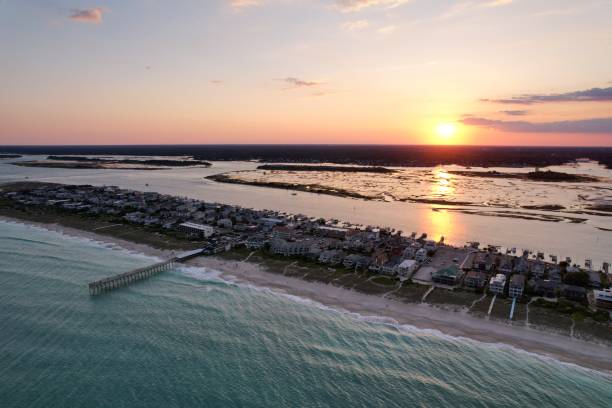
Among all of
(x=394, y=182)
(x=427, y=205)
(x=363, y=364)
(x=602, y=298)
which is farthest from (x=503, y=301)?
(x=394, y=182)

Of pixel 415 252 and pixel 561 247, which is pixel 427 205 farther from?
pixel 415 252

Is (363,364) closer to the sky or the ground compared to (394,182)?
closer to the ground

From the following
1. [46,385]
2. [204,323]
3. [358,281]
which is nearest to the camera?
[46,385]

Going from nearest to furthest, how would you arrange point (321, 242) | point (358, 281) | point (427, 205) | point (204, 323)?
1. point (204, 323)
2. point (358, 281)
3. point (321, 242)
4. point (427, 205)

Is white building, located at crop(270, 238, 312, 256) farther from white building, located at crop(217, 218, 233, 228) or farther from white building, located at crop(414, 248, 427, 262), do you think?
white building, located at crop(217, 218, 233, 228)

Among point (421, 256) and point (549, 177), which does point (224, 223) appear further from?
point (549, 177)

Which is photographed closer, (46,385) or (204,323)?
(46,385)
